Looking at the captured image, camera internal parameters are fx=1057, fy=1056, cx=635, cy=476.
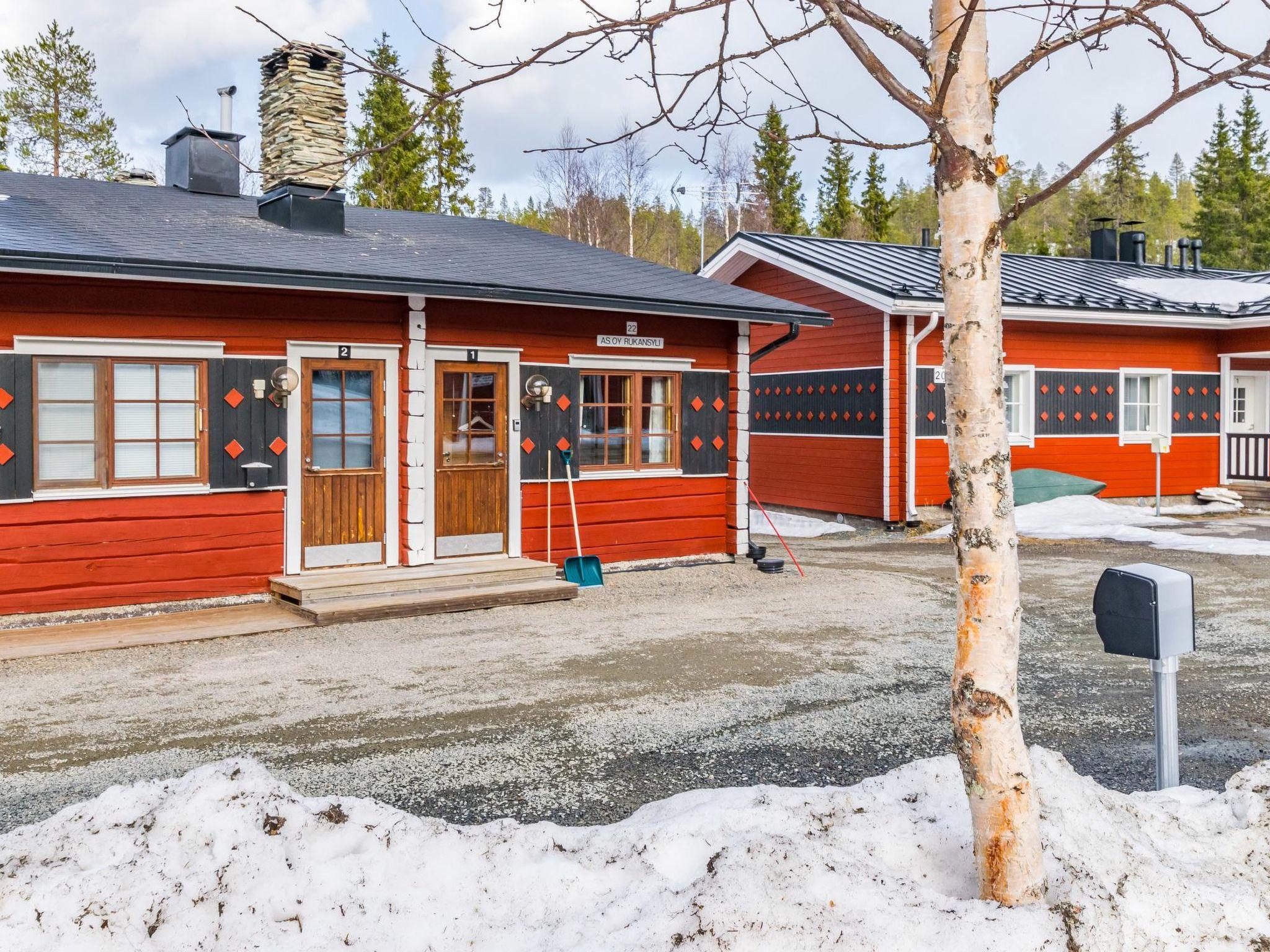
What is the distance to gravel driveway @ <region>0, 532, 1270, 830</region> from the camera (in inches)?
179

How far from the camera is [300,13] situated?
12.5 ft

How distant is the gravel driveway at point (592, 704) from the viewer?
454 cm

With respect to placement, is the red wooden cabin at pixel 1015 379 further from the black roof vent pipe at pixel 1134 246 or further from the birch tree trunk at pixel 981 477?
the birch tree trunk at pixel 981 477

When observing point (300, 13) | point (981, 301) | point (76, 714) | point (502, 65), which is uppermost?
point (300, 13)

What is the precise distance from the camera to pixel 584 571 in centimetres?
976

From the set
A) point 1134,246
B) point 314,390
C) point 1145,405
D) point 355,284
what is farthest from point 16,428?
point 1134,246

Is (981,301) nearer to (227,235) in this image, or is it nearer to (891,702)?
(891,702)

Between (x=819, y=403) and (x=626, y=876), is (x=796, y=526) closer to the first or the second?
(x=819, y=403)

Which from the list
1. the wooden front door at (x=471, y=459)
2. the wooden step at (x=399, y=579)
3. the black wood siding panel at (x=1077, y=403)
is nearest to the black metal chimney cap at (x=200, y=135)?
the wooden front door at (x=471, y=459)

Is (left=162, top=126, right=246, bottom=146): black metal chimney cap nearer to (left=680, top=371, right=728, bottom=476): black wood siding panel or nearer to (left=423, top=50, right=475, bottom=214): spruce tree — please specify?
(left=680, top=371, right=728, bottom=476): black wood siding panel

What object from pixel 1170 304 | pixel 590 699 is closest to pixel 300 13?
pixel 590 699

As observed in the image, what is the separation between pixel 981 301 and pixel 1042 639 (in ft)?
18.0

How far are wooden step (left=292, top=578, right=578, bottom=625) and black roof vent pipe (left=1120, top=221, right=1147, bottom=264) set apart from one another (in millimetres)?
16930

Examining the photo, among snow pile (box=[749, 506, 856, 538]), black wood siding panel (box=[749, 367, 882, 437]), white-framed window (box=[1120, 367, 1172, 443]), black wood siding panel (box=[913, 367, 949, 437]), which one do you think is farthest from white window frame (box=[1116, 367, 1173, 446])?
snow pile (box=[749, 506, 856, 538])
